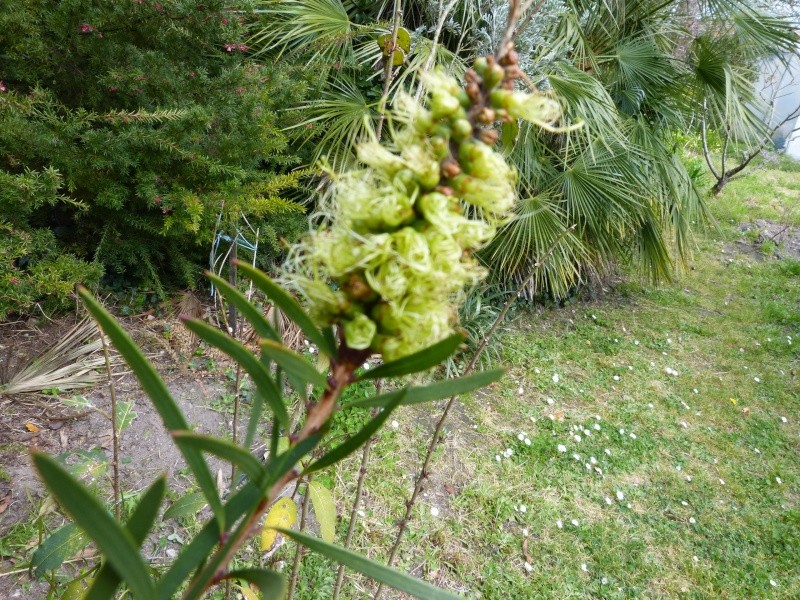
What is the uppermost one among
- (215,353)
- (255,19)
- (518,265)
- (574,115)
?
(255,19)

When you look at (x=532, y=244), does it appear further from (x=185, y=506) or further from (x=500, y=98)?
(x=500, y=98)

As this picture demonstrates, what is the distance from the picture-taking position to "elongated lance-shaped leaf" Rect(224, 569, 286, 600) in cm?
42

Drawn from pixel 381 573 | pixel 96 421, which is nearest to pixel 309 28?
pixel 96 421

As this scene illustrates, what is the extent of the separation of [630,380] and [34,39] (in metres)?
4.03

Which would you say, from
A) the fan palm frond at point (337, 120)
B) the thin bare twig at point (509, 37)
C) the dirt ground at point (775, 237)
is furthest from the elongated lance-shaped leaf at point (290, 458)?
the dirt ground at point (775, 237)

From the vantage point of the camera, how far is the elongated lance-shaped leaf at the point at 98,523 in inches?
14.1

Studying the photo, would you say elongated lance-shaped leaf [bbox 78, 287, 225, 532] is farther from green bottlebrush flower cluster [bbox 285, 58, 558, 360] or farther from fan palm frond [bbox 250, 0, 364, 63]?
fan palm frond [bbox 250, 0, 364, 63]

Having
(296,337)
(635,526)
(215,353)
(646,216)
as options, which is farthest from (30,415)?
(646,216)

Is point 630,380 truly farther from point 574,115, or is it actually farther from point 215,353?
point 215,353

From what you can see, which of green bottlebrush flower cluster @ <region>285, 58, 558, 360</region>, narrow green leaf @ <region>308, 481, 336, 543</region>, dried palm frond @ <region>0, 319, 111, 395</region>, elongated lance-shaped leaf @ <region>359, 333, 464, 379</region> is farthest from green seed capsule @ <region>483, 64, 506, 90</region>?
dried palm frond @ <region>0, 319, 111, 395</region>

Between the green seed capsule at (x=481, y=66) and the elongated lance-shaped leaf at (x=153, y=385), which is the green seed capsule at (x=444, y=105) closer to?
the green seed capsule at (x=481, y=66)

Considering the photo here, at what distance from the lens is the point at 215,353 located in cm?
291

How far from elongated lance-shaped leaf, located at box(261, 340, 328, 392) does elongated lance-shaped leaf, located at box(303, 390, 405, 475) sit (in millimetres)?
61

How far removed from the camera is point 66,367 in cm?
232
